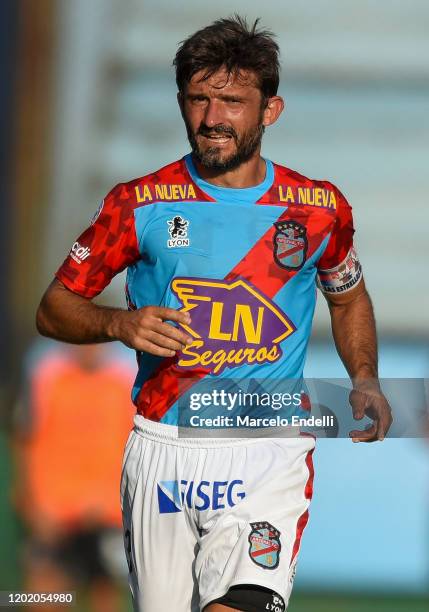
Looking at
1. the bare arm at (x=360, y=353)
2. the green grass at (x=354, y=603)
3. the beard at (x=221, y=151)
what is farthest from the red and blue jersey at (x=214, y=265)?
the green grass at (x=354, y=603)

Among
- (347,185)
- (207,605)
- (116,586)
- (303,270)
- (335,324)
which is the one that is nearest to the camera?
(207,605)

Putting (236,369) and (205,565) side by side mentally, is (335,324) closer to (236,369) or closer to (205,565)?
(236,369)

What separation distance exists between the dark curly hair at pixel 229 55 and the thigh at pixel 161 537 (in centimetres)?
120

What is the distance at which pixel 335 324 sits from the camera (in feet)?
13.3

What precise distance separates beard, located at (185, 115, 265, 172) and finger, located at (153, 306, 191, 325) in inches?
26.1

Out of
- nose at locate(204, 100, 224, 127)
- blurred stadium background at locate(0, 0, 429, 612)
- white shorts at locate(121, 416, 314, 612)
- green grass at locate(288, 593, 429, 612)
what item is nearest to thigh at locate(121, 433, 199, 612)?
white shorts at locate(121, 416, 314, 612)

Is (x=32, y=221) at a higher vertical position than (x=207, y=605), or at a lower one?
higher

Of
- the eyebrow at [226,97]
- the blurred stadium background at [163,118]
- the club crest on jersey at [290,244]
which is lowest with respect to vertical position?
the club crest on jersey at [290,244]

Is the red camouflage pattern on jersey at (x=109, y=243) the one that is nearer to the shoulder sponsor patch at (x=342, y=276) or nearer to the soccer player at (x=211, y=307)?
the soccer player at (x=211, y=307)

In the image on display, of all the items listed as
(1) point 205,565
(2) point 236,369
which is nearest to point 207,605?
(1) point 205,565

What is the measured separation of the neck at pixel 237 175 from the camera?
380 centimetres

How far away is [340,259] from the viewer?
3.93 metres

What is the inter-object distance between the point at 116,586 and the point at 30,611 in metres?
0.67

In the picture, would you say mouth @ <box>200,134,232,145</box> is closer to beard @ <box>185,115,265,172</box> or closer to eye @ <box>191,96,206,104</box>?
beard @ <box>185,115,265,172</box>
